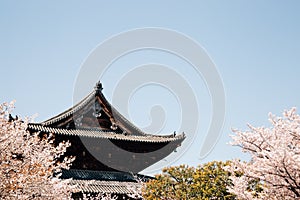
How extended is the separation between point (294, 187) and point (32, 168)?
294 inches

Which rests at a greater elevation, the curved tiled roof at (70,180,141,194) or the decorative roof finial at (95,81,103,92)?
the decorative roof finial at (95,81,103,92)

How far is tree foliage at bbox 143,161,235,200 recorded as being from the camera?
12.9 meters

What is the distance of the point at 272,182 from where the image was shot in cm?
733

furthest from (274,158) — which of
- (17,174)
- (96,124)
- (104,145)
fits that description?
(96,124)

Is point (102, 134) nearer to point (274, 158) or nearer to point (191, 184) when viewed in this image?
point (191, 184)

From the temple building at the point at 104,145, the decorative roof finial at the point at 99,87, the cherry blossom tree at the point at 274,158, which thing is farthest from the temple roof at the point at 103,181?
the cherry blossom tree at the point at 274,158

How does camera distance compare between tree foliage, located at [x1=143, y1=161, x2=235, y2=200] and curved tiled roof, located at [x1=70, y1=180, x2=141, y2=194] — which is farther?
curved tiled roof, located at [x1=70, y1=180, x2=141, y2=194]

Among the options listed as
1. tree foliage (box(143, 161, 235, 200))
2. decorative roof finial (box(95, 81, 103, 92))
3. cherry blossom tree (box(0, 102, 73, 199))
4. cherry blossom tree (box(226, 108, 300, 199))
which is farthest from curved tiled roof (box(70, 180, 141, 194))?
cherry blossom tree (box(226, 108, 300, 199))

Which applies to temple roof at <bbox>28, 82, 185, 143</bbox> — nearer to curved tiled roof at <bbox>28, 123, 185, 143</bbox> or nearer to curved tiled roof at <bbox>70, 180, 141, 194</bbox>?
curved tiled roof at <bbox>28, 123, 185, 143</bbox>

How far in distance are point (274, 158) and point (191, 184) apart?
279 inches

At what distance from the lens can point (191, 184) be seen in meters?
13.7

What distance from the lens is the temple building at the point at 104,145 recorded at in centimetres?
1739

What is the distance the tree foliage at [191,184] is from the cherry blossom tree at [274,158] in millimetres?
4800

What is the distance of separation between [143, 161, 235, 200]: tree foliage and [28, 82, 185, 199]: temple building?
303 centimetres
